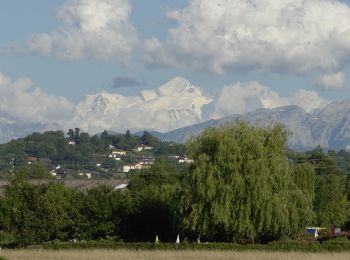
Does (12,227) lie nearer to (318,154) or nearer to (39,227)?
(39,227)

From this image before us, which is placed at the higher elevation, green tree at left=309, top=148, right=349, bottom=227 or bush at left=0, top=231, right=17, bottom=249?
green tree at left=309, top=148, right=349, bottom=227

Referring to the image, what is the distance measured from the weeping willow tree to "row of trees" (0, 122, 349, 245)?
0.19 feet

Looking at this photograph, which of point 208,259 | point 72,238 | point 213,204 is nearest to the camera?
point 208,259

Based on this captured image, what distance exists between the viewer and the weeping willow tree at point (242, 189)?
5862 centimetres

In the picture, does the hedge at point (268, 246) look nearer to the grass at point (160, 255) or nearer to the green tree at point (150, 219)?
the grass at point (160, 255)

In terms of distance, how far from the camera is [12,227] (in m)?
61.5

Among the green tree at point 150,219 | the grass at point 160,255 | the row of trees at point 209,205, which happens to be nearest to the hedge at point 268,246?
the grass at point 160,255

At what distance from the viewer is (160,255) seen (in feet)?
154

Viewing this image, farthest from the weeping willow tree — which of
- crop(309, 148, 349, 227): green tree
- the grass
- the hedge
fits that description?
crop(309, 148, 349, 227): green tree

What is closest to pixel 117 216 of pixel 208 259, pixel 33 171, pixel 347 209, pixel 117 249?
pixel 117 249

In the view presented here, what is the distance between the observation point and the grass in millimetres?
45750

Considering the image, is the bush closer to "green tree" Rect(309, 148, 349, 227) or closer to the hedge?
the hedge

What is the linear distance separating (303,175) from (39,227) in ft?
57.9

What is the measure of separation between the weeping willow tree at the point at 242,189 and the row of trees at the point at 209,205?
6 cm
